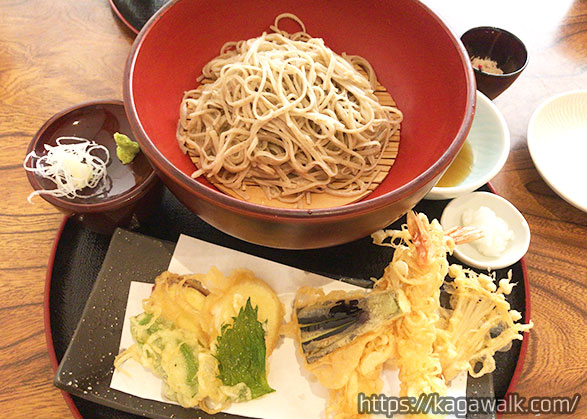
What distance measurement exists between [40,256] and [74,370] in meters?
0.55

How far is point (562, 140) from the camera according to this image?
77.7 inches

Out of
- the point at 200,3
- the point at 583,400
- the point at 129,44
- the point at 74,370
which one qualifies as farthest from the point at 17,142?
the point at 583,400

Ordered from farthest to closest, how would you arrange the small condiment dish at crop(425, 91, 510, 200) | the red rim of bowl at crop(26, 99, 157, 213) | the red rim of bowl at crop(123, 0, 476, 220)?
the small condiment dish at crop(425, 91, 510, 200) → the red rim of bowl at crop(26, 99, 157, 213) → the red rim of bowl at crop(123, 0, 476, 220)

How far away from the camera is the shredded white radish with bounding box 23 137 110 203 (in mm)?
1429

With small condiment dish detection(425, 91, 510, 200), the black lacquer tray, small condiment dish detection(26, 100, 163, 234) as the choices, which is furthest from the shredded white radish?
small condiment dish detection(425, 91, 510, 200)

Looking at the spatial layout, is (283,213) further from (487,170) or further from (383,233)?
(487,170)

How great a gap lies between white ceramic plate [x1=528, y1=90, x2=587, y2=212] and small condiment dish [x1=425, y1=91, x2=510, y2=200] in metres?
0.16

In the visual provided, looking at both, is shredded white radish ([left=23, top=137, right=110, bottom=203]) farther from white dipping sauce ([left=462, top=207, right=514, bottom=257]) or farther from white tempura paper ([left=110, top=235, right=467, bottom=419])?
white dipping sauce ([left=462, top=207, right=514, bottom=257])

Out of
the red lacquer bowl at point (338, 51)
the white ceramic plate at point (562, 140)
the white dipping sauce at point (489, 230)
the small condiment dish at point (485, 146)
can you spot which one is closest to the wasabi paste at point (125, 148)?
the red lacquer bowl at point (338, 51)

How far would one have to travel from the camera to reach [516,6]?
98.7 inches

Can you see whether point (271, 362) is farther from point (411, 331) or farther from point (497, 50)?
point (497, 50)

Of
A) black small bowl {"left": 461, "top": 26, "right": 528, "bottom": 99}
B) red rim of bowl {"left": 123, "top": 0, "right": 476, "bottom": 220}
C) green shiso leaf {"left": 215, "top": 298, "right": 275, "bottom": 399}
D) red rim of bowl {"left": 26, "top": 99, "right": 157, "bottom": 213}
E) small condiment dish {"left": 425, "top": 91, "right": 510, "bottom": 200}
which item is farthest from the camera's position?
black small bowl {"left": 461, "top": 26, "right": 528, "bottom": 99}

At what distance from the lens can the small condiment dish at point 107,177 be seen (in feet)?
4.66

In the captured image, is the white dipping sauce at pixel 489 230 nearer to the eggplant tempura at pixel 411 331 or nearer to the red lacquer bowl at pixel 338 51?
the eggplant tempura at pixel 411 331
